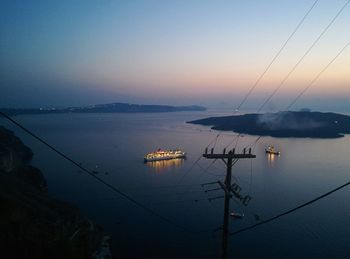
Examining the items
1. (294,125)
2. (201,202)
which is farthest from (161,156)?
(294,125)

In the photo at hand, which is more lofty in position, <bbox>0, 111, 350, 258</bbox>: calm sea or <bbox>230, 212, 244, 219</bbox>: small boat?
<bbox>230, 212, 244, 219</bbox>: small boat

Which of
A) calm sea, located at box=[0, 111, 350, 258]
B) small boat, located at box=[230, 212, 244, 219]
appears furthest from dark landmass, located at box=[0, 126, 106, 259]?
small boat, located at box=[230, 212, 244, 219]

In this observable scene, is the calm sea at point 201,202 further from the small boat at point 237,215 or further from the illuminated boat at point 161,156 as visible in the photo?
the illuminated boat at point 161,156

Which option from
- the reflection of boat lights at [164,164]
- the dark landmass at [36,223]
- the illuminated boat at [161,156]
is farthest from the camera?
the illuminated boat at [161,156]

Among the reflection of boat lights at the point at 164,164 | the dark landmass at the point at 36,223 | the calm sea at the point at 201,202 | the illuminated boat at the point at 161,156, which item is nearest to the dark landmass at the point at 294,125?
the calm sea at the point at 201,202

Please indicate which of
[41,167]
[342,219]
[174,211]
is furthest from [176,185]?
[41,167]

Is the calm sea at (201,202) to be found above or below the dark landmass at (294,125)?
below

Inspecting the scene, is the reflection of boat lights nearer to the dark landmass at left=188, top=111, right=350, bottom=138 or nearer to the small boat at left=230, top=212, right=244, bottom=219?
the small boat at left=230, top=212, right=244, bottom=219
